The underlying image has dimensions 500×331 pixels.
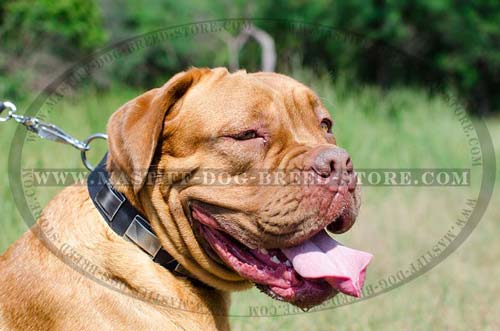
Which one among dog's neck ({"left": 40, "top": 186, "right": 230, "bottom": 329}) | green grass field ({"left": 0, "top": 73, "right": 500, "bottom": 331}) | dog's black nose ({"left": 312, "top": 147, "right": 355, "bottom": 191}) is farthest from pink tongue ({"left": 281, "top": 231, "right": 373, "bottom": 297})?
green grass field ({"left": 0, "top": 73, "right": 500, "bottom": 331})

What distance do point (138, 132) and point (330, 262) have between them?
3.23ft

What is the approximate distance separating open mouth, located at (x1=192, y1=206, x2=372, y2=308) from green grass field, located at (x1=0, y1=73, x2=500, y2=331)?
1169 millimetres

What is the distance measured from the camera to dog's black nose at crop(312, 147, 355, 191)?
116 inches

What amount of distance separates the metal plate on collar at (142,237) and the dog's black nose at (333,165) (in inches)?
30.2

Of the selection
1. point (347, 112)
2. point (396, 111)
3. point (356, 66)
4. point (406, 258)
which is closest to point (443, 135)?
point (396, 111)

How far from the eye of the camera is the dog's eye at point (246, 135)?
309 cm

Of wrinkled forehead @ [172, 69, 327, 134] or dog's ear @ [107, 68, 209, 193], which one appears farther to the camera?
wrinkled forehead @ [172, 69, 327, 134]

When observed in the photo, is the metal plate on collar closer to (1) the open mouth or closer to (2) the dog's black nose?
(1) the open mouth

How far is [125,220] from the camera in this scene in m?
3.06

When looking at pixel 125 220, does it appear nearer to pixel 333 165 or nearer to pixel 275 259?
pixel 275 259

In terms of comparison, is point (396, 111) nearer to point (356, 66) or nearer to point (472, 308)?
point (472, 308)

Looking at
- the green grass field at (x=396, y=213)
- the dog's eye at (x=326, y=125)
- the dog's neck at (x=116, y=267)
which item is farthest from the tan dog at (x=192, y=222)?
the green grass field at (x=396, y=213)

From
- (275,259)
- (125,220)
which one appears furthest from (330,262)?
(125,220)

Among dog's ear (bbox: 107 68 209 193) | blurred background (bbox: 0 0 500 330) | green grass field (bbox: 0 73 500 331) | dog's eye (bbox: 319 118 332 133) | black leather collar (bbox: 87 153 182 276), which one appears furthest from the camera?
blurred background (bbox: 0 0 500 330)
